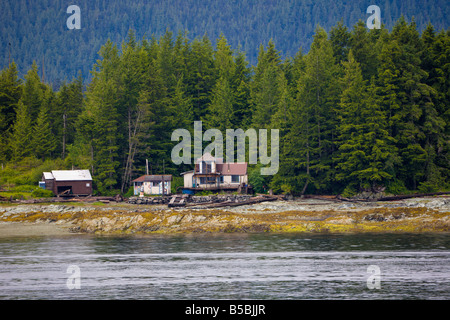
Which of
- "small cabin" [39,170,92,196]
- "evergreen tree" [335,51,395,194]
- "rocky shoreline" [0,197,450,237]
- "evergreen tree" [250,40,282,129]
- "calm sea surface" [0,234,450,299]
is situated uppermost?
"evergreen tree" [250,40,282,129]

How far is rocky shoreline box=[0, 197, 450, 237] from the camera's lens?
41.1 meters

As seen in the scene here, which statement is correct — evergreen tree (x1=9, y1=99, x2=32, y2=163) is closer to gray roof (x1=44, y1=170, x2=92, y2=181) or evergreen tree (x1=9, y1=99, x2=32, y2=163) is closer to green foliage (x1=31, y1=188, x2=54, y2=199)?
gray roof (x1=44, y1=170, x2=92, y2=181)

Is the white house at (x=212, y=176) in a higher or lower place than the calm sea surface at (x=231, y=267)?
higher

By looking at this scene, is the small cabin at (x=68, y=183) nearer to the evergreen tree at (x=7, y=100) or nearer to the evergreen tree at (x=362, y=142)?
the evergreen tree at (x=7, y=100)

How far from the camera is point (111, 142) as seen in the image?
70375 millimetres

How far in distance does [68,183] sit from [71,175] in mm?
1281

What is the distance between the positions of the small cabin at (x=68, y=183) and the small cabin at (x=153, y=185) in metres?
6.10

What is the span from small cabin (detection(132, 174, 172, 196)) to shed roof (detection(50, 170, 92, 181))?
6.20 meters

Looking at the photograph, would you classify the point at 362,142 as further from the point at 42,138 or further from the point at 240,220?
the point at 42,138

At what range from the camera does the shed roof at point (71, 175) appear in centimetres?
6431

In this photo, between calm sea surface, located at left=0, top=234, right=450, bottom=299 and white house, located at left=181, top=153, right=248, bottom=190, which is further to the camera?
white house, located at left=181, top=153, right=248, bottom=190

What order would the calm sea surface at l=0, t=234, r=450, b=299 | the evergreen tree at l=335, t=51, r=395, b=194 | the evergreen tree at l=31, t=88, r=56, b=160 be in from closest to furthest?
the calm sea surface at l=0, t=234, r=450, b=299
the evergreen tree at l=335, t=51, r=395, b=194
the evergreen tree at l=31, t=88, r=56, b=160

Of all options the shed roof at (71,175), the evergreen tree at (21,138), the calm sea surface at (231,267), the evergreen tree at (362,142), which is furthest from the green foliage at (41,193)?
the evergreen tree at (362,142)

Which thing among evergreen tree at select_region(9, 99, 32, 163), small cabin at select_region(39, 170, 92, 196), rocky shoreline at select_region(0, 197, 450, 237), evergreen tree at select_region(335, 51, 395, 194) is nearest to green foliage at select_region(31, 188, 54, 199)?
small cabin at select_region(39, 170, 92, 196)
